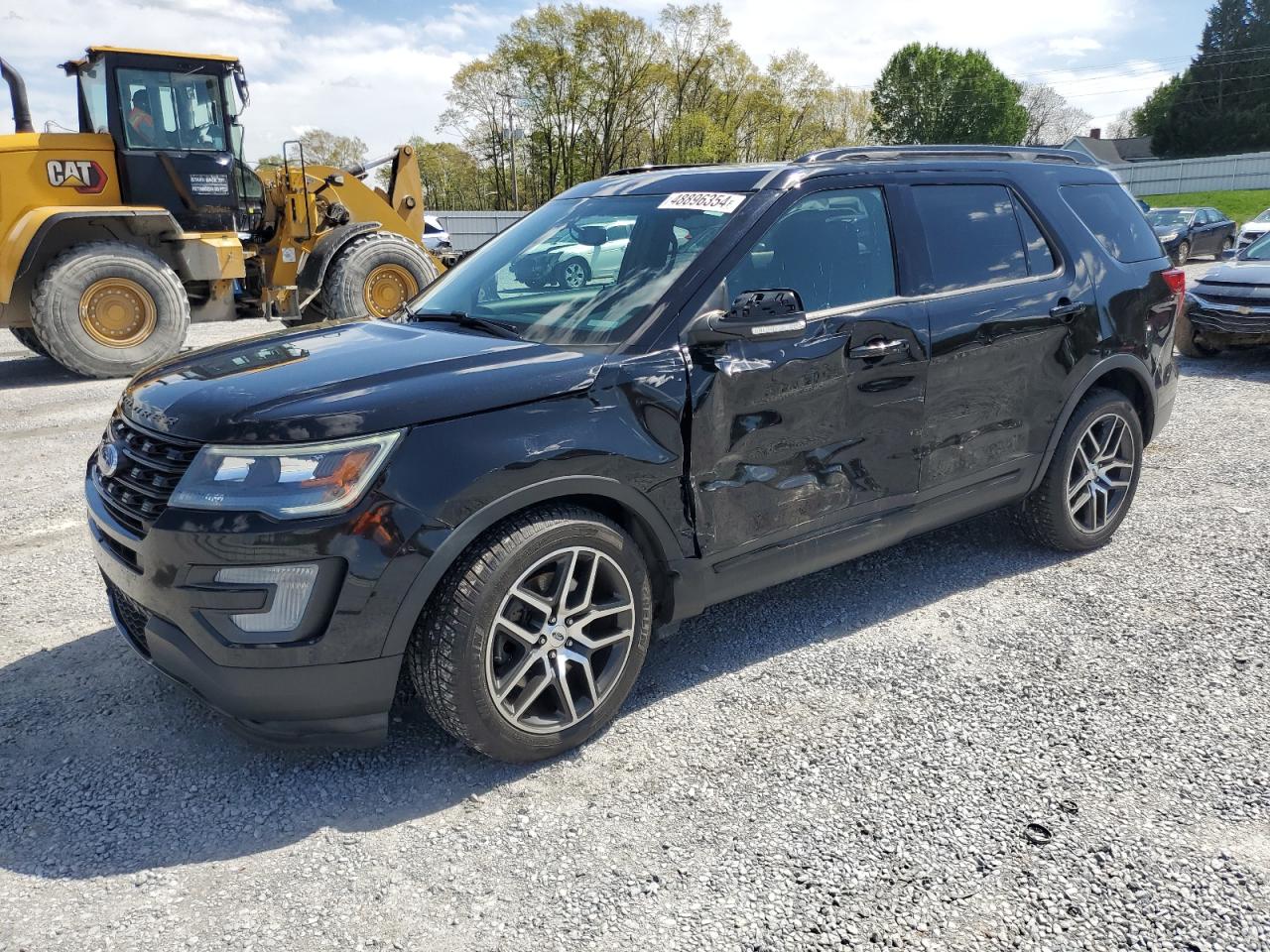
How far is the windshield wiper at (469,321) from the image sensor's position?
10.9 ft

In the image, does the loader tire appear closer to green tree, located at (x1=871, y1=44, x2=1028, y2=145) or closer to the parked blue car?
the parked blue car

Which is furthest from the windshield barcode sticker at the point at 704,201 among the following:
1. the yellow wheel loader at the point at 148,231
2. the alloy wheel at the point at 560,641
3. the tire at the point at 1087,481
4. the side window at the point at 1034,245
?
the yellow wheel loader at the point at 148,231

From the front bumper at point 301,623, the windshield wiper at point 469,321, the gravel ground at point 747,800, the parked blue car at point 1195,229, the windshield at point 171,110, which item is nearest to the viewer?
the gravel ground at point 747,800

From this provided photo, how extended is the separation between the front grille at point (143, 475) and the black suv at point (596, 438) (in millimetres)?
11

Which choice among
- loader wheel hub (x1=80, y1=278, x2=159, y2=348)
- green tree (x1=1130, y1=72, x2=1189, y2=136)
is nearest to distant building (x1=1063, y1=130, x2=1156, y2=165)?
green tree (x1=1130, y1=72, x2=1189, y2=136)

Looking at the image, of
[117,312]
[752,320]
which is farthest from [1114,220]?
A: [117,312]

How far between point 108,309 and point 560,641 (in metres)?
9.08

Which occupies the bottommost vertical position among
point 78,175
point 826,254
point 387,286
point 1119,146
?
point 387,286

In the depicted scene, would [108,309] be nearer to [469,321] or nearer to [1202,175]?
[469,321]

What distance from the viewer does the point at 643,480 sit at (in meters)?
2.97

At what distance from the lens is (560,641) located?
291cm

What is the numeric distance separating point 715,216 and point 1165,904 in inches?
96.6

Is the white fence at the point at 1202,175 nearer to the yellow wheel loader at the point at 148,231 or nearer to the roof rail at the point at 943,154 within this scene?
the yellow wheel loader at the point at 148,231

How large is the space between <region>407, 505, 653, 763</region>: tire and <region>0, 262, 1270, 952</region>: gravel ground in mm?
170
